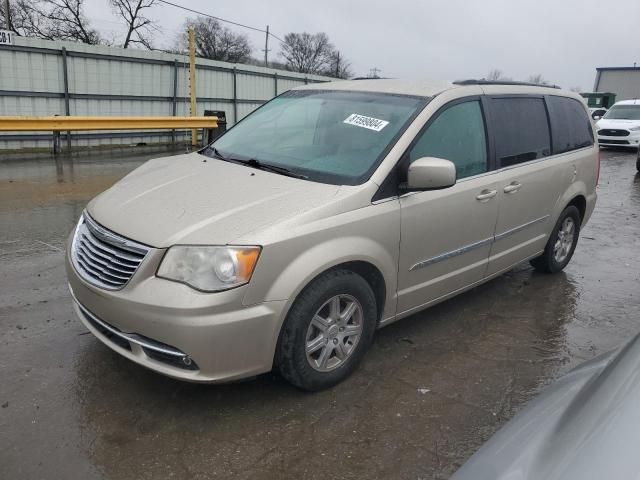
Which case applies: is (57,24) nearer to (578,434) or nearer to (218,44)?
(218,44)

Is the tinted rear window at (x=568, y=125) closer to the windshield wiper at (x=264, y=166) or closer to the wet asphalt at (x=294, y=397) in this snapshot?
the wet asphalt at (x=294, y=397)

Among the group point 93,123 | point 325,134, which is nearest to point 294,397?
point 325,134

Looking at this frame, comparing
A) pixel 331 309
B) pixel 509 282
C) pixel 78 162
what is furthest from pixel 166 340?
pixel 78 162

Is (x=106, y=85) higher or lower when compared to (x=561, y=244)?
higher

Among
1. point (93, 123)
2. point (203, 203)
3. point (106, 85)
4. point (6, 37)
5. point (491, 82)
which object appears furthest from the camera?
point (106, 85)

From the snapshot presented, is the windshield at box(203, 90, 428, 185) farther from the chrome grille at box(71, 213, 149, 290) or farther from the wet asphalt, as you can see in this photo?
the wet asphalt

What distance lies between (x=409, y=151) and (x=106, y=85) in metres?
11.3

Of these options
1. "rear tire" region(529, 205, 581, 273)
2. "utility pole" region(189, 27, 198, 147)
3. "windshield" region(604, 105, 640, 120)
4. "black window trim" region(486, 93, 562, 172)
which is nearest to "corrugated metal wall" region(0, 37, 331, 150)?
"utility pole" region(189, 27, 198, 147)

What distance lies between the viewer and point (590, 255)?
6.14 metres

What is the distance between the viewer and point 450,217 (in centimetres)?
364

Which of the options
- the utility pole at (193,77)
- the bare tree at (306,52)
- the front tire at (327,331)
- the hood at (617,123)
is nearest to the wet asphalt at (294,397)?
the front tire at (327,331)

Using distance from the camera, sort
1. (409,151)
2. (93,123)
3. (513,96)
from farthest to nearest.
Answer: (93,123)
(513,96)
(409,151)

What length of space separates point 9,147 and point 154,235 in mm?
10293

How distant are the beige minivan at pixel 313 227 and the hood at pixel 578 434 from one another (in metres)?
1.36
